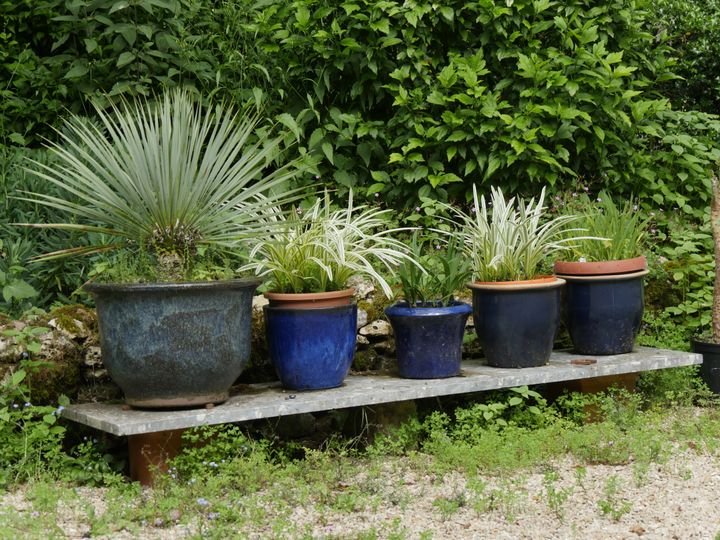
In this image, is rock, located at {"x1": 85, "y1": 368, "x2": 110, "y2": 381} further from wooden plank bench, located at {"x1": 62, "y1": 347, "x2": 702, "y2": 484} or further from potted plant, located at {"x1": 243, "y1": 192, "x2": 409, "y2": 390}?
potted plant, located at {"x1": 243, "y1": 192, "x2": 409, "y2": 390}

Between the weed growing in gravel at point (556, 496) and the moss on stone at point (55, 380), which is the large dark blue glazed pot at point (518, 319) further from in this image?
the moss on stone at point (55, 380)

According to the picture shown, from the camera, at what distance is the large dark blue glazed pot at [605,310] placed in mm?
4820

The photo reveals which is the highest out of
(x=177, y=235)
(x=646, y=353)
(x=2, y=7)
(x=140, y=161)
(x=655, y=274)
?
(x=2, y=7)

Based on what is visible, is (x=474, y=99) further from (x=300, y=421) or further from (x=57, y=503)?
(x=57, y=503)

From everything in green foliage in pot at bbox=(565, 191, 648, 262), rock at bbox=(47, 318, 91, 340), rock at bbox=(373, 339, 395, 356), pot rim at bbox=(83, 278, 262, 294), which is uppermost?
green foliage in pot at bbox=(565, 191, 648, 262)

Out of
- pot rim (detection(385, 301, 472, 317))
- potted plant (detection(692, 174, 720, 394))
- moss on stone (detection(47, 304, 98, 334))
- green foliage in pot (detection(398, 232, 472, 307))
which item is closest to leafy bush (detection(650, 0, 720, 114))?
potted plant (detection(692, 174, 720, 394))

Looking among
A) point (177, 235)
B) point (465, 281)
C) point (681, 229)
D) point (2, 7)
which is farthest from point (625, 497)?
point (2, 7)

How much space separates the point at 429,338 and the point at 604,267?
103cm

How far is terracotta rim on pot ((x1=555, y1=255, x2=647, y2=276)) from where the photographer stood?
480 centimetres

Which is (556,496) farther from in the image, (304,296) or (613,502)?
(304,296)

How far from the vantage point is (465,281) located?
183 inches

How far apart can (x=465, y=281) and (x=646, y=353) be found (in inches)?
42.8

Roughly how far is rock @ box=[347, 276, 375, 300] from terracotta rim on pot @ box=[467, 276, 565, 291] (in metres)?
0.51

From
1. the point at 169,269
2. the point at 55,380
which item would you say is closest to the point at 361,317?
the point at 169,269
